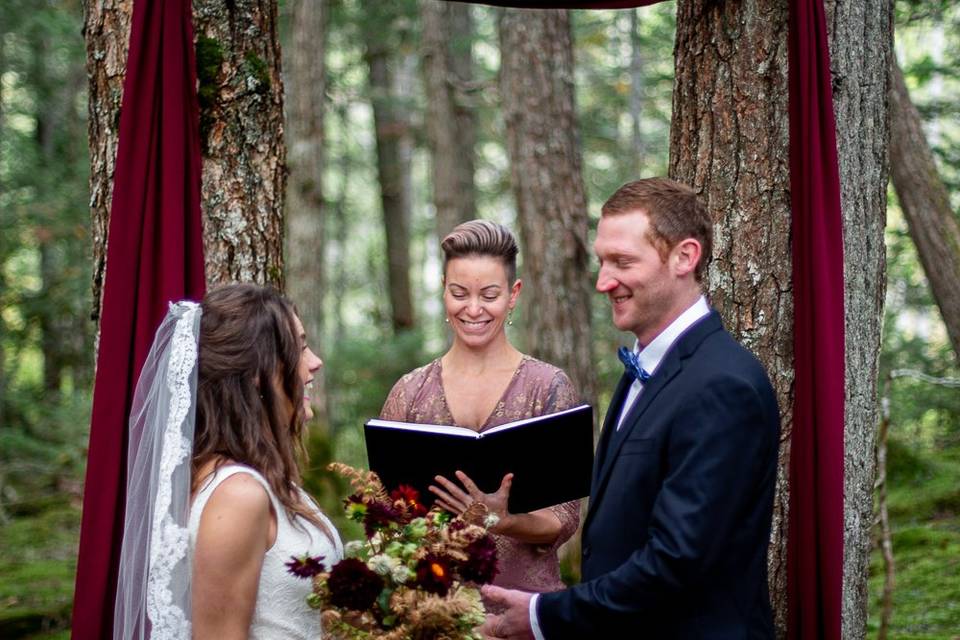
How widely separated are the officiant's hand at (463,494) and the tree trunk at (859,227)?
1.42 metres

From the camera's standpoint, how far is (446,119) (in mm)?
12414

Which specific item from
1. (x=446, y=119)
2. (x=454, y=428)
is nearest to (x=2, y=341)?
(x=446, y=119)

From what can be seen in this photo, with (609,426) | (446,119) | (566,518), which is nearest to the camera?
(609,426)

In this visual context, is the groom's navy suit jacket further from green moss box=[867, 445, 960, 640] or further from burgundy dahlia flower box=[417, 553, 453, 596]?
green moss box=[867, 445, 960, 640]

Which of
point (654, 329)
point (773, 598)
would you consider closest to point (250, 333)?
point (654, 329)

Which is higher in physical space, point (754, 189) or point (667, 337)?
point (754, 189)

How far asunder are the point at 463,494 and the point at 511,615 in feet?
1.61

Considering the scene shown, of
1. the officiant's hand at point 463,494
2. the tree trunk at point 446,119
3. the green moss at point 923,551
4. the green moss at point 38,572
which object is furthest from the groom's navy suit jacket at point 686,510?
the tree trunk at point 446,119

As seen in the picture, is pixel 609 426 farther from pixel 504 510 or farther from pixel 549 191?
pixel 549 191

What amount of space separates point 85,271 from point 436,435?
7949mm

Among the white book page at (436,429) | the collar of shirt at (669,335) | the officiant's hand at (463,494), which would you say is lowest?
the officiant's hand at (463,494)

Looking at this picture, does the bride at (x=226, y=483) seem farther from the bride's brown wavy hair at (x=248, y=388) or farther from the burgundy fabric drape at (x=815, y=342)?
the burgundy fabric drape at (x=815, y=342)

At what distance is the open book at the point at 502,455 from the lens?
9.87ft

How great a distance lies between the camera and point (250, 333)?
8.73 feet
